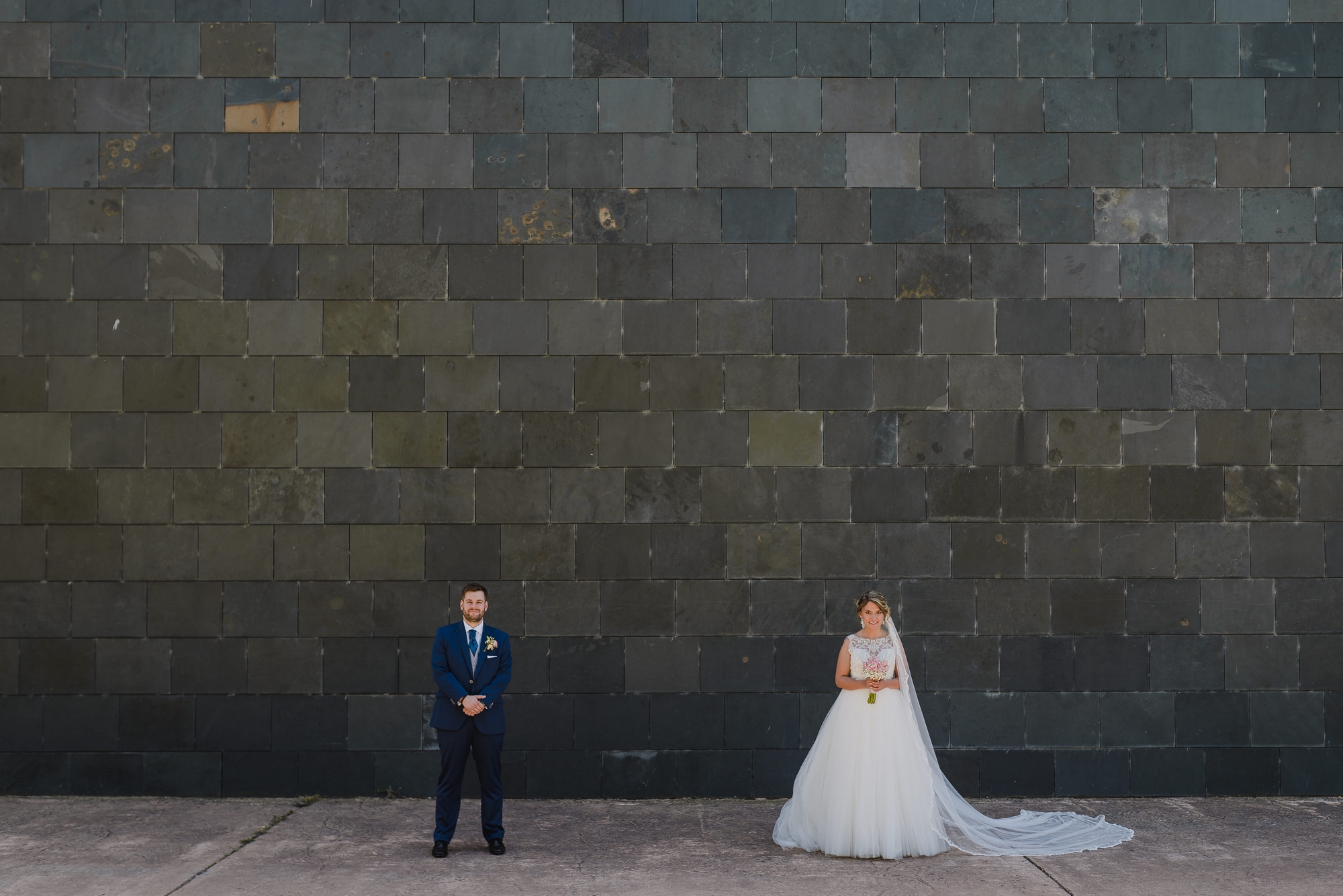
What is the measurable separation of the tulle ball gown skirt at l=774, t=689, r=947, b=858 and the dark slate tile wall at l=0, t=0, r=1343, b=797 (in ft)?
4.67

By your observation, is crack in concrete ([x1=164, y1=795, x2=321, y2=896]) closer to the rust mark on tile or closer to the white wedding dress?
the white wedding dress

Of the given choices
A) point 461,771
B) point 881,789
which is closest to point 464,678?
point 461,771

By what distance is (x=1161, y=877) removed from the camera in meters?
6.56

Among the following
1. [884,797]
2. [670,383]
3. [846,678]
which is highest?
[670,383]

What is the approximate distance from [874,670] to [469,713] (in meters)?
2.76

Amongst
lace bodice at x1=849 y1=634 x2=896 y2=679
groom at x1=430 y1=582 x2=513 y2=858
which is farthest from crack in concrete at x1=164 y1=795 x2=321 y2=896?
lace bodice at x1=849 y1=634 x2=896 y2=679

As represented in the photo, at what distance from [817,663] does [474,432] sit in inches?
136

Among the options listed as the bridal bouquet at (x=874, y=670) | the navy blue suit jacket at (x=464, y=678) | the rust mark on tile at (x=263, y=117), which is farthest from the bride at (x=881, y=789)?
the rust mark on tile at (x=263, y=117)

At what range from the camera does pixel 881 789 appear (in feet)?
22.9

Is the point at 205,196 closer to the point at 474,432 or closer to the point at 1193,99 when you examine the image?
the point at 474,432

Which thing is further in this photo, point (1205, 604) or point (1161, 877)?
point (1205, 604)

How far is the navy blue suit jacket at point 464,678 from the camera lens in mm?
→ 6918

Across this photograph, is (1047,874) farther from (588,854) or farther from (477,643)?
(477,643)

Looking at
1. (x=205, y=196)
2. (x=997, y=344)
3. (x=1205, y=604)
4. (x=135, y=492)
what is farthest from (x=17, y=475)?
(x=1205, y=604)
